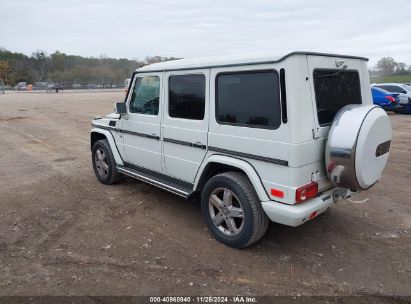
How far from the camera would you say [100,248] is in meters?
3.86

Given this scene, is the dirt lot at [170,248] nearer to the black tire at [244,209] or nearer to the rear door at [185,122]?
the black tire at [244,209]

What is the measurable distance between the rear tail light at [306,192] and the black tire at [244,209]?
448 mm

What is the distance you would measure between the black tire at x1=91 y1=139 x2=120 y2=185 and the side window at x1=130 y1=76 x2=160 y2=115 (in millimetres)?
956

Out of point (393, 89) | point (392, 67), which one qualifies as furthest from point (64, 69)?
point (393, 89)

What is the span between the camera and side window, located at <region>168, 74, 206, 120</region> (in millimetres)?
4020

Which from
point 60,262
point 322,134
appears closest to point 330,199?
point 322,134

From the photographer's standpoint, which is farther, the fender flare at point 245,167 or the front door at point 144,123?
the front door at point 144,123

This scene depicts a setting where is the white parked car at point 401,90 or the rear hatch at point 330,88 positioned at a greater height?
the white parked car at point 401,90

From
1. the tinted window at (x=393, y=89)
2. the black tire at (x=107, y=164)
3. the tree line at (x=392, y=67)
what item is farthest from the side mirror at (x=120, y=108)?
the tree line at (x=392, y=67)

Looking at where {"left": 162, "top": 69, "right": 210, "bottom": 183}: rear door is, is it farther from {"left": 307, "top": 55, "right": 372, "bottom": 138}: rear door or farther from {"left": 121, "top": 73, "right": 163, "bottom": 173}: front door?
{"left": 307, "top": 55, "right": 372, "bottom": 138}: rear door

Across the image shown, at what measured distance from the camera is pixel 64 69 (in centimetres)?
Result: 10069

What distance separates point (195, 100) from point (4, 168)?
205 inches

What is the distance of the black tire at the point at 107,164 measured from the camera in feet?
18.6

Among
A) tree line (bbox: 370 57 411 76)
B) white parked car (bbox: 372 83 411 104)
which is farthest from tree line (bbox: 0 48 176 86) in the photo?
white parked car (bbox: 372 83 411 104)
